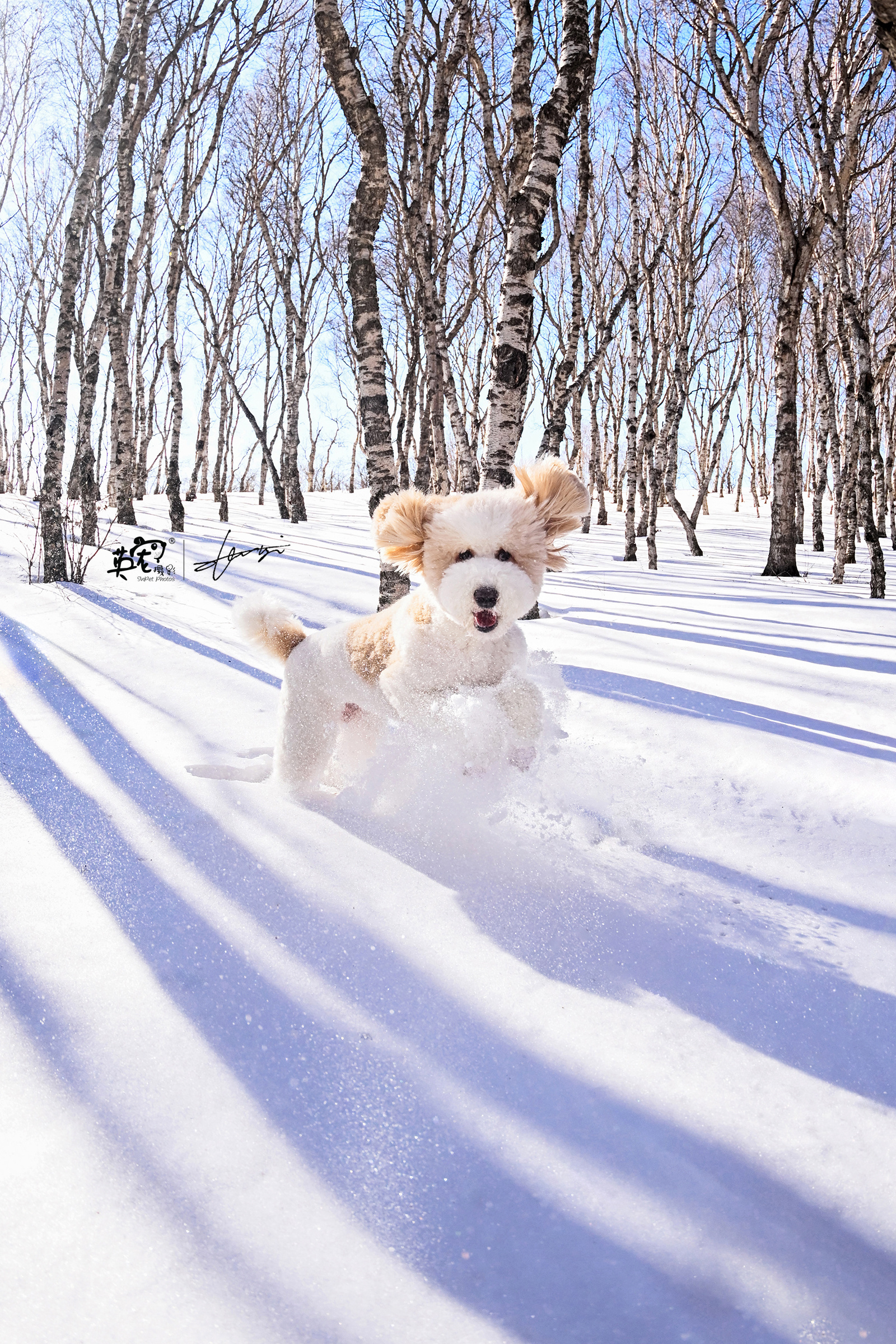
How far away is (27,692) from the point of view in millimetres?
3975

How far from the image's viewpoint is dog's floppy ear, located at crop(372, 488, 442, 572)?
7.59 feet

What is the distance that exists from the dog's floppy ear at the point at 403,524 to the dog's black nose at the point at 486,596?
346mm

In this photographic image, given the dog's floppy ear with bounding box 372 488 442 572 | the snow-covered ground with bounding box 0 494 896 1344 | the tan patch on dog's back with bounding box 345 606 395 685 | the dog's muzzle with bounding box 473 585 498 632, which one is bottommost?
the snow-covered ground with bounding box 0 494 896 1344

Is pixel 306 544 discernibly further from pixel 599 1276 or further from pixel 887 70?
pixel 599 1276

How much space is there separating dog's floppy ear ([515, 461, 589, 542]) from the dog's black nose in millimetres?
374

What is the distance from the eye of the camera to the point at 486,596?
81.9 inches

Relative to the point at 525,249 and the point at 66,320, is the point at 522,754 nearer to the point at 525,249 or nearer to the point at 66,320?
the point at 525,249

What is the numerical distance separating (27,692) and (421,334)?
1228 cm
